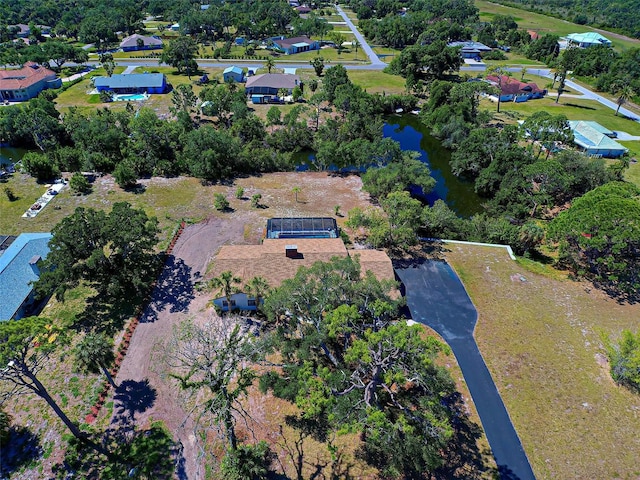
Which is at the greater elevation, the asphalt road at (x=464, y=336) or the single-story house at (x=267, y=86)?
the single-story house at (x=267, y=86)

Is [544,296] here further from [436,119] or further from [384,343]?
[436,119]

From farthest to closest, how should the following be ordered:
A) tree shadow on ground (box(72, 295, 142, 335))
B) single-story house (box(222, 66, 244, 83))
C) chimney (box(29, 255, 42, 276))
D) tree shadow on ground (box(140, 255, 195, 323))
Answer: single-story house (box(222, 66, 244, 83))
chimney (box(29, 255, 42, 276))
tree shadow on ground (box(140, 255, 195, 323))
tree shadow on ground (box(72, 295, 142, 335))

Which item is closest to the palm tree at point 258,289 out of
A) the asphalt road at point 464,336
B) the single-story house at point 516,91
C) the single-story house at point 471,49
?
the asphalt road at point 464,336

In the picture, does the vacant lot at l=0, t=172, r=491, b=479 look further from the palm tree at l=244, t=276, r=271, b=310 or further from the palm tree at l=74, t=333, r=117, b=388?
the palm tree at l=244, t=276, r=271, b=310

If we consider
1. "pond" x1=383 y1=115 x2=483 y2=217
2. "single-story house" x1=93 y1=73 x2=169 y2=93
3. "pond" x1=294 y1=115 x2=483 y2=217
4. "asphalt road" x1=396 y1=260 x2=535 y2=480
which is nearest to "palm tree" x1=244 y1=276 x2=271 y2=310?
"asphalt road" x1=396 y1=260 x2=535 y2=480

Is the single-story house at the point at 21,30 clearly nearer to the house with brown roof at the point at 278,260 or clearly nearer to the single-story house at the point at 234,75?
the single-story house at the point at 234,75

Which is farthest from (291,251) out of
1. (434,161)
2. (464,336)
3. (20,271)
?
(434,161)
